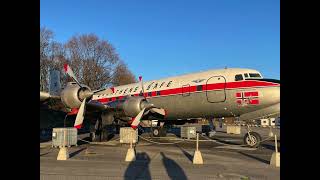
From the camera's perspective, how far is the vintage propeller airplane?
1790cm

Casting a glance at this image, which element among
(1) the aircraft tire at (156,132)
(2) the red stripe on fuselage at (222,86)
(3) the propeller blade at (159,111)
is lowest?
(1) the aircraft tire at (156,132)

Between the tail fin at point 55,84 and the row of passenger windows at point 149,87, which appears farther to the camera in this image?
the tail fin at point 55,84

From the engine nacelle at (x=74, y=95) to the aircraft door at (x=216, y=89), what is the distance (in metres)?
7.08

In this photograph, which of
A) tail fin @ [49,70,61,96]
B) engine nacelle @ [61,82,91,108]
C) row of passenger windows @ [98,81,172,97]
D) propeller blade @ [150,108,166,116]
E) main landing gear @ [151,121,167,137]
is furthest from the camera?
main landing gear @ [151,121,167,137]

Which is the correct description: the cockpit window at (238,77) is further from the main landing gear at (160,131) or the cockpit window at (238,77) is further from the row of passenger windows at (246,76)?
the main landing gear at (160,131)

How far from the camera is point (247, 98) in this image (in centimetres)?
1816

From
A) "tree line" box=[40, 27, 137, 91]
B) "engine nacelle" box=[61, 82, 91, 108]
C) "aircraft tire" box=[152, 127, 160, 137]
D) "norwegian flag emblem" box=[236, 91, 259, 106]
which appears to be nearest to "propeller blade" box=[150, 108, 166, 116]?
"engine nacelle" box=[61, 82, 91, 108]

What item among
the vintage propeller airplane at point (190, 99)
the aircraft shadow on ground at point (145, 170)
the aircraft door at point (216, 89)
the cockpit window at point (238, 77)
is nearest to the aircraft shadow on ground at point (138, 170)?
the aircraft shadow on ground at point (145, 170)

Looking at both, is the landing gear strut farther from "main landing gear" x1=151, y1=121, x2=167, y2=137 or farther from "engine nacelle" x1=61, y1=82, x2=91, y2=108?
"main landing gear" x1=151, y1=121, x2=167, y2=137

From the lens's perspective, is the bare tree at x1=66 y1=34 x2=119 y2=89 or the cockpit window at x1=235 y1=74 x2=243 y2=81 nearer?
the cockpit window at x1=235 y1=74 x2=243 y2=81

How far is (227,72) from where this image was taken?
1967cm

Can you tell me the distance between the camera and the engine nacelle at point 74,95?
60.8ft
